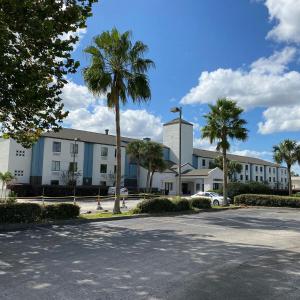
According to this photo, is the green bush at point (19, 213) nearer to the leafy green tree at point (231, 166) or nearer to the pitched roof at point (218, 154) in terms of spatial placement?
the leafy green tree at point (231, 166)

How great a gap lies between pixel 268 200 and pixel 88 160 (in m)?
31.1

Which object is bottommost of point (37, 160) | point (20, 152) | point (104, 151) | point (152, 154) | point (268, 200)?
point (268, 200)

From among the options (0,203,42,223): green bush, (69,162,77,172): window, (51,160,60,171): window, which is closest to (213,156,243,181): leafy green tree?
(69,162,77,172): window

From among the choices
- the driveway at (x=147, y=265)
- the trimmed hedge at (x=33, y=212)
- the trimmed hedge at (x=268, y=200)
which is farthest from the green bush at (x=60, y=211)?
the trimmed hedge at (x=268, y=200)

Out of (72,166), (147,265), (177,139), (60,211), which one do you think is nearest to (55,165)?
(72,166)

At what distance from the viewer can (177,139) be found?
246 feet

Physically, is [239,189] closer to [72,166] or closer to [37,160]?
[72,166]

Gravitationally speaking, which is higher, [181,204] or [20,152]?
[20,152]

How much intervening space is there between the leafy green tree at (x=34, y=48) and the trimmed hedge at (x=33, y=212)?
3.86 m

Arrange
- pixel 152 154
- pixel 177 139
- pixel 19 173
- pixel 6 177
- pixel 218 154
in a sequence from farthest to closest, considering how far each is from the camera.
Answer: pixel 218 154
pixel 177 139
pixel 152 154
pixel 19 173
pixel 6 177

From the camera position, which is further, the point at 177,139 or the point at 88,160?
the point at 177,139

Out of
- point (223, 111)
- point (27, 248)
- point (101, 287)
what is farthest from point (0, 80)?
point (223, 111)

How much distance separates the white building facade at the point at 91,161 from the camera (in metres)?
50.1

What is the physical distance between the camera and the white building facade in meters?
50.1
